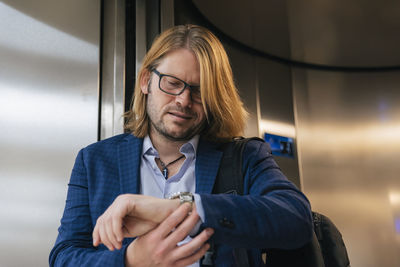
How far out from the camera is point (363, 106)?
299cm

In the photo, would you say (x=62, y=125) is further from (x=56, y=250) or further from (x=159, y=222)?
(x=159, y=222)

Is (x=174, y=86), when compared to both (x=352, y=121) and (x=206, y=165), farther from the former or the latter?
(x=352, y=121)

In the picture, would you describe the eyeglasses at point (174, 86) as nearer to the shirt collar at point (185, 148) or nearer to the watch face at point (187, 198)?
the shirt collar at point (185, 148)

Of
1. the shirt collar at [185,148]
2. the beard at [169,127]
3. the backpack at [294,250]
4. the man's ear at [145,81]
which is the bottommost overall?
the backpack at [294,250]

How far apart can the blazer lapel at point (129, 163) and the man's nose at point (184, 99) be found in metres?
0.22

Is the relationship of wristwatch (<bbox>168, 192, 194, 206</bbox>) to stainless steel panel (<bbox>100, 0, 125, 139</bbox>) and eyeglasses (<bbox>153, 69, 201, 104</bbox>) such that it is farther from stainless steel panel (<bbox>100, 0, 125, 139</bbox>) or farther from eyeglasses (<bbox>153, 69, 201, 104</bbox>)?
stainless steel panel (<bbox>100, 0, 125, 139</bbox>)

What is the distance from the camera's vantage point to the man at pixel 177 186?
911 mm

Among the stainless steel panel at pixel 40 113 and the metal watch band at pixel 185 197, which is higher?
the stainless steel panel at pixel 40 113

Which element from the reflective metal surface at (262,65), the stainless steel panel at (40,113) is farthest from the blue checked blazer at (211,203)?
the reflective metal surface at (262,65)

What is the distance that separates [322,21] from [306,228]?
6.74 ft

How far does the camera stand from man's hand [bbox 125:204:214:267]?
903 mm

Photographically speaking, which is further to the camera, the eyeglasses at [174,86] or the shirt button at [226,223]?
the eyeglasses at [174,86]

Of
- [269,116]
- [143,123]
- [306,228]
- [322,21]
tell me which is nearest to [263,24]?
[322,21]

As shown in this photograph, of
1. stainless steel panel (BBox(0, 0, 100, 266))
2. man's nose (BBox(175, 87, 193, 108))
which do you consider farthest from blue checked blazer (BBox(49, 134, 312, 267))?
stainless steel panel (BBox(0, 0, 100, 266))
